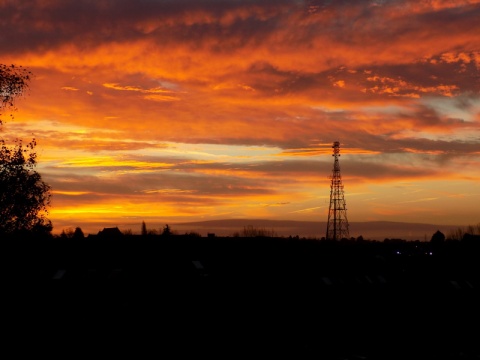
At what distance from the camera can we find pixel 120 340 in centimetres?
5156

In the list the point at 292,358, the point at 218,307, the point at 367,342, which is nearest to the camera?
the point at 292,358

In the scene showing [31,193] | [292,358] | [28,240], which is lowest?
[292,358]

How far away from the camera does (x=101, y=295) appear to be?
6019 centimetres

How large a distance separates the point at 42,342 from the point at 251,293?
73.6ft

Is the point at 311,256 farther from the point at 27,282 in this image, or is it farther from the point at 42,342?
the point at 42,342

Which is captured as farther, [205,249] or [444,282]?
[205,249]

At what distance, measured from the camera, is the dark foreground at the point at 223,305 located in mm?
51938

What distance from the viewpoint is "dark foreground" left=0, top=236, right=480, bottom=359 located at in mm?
51938

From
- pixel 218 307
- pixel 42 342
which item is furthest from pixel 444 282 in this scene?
Answer: pixel 42 342

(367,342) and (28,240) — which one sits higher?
(28,240)

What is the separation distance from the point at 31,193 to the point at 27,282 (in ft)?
53.1

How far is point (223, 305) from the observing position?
6244 centimetres

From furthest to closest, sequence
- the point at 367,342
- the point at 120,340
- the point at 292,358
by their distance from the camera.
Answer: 1. the point at 367,342
2. the point at 120,340
3. the point at 292,358

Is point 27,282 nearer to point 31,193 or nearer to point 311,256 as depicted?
point 31,193
